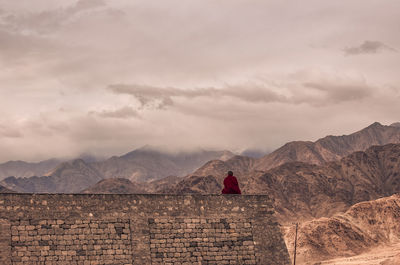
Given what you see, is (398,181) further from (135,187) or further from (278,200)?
(135,187)

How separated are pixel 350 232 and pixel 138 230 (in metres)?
57.9

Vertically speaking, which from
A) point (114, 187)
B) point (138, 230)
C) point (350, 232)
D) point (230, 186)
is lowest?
point (350, 232)

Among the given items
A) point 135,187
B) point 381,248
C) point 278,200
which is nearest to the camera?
point 381,248

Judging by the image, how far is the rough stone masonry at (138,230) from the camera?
64.2ft

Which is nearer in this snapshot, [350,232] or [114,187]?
[350,232]

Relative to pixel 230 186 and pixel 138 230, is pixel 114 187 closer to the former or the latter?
pixel 230 186

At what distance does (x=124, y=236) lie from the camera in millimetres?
20766

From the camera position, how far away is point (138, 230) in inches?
830

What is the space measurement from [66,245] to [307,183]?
98542 millimetres

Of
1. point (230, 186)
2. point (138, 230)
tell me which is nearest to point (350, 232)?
point (230, 186)

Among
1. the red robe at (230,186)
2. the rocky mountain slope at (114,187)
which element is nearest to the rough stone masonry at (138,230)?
the red robe at (230,186)

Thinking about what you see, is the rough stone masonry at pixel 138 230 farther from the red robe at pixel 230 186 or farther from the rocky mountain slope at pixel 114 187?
the rocky mountain slope at pixel 114 187

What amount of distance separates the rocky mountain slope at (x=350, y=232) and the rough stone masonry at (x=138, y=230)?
45.9 meters

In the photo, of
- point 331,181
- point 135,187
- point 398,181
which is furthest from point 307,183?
point 135,187
